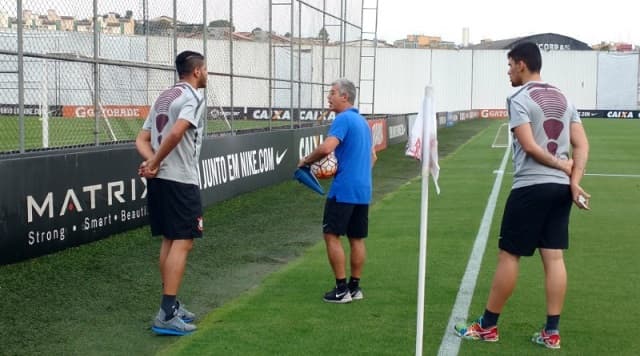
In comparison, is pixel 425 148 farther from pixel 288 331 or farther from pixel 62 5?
pixel 62 5

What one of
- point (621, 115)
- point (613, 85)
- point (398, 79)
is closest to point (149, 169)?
point (398, 79)

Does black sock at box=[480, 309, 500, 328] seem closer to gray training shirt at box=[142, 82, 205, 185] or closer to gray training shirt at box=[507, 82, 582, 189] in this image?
gray training shirt at box=[507, 82, 582, 189]

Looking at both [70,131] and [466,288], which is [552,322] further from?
[70,131]

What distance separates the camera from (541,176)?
17.4ft

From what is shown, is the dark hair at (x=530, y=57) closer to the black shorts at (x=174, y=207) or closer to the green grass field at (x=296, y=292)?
the green grass field at (x=296, y=292)

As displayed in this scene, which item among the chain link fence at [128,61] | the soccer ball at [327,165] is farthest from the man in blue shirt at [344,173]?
the chain link fence at [128,61]

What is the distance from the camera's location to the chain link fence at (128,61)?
33.2 feet

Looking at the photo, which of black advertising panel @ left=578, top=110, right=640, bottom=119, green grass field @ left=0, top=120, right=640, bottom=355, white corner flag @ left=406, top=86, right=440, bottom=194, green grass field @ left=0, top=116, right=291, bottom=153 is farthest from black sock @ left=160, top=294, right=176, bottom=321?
Answer: black advertising panel @ left=578, top=110, right=640, bottom=119

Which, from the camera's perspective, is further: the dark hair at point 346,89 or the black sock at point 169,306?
the dark hair at point 346,89

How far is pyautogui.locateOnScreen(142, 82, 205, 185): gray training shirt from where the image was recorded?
568cm

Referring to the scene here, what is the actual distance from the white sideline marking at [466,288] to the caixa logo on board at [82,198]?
4180mm

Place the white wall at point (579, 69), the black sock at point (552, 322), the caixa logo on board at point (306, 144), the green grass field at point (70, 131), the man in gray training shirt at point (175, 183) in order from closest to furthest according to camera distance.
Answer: the black sock at point (552, 322) → the man in gray training shirt at point (175, 183) → the green grass field at point (70, 131) → the caixa logo on board at point (306, 144) → the white wall at point (579, 69)

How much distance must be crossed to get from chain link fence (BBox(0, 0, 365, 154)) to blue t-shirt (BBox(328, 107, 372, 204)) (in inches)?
142

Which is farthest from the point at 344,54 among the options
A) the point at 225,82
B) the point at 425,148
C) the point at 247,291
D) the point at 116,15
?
the point at 425,148
